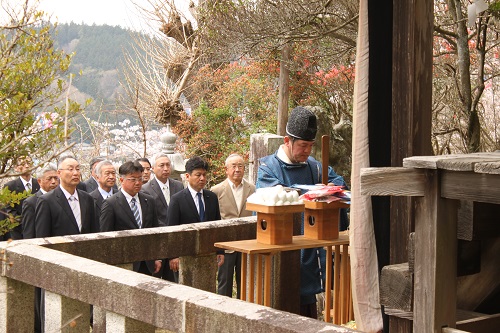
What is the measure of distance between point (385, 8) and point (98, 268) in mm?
2569

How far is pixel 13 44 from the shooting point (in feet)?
16.2

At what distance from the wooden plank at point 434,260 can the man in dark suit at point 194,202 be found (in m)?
4.47

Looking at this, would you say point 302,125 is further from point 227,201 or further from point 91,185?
point 91,185

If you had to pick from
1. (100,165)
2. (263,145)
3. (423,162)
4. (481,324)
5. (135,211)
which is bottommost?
(481,324)

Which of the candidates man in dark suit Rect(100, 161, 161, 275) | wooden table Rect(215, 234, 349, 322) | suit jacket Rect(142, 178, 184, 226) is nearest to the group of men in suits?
man in dark suit Rect(100, 161, 161, 275)

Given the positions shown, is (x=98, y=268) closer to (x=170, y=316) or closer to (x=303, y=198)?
(x=170, y=316)

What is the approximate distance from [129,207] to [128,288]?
11.1 feet

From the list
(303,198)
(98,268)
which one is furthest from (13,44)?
(303,198)

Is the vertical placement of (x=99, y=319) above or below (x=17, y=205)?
below

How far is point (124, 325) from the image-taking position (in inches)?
209

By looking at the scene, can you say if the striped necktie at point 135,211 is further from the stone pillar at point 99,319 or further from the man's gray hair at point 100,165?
the stone pillar at point 99,319

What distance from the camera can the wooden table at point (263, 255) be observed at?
6359 mm

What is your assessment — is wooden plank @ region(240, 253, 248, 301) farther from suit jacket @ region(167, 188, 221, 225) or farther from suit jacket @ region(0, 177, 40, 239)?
suit jacket @ region(0, 177, 40, 239)

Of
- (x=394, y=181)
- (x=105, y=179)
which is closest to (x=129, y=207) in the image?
(x=105, y=179)
